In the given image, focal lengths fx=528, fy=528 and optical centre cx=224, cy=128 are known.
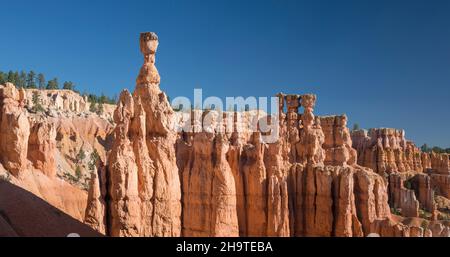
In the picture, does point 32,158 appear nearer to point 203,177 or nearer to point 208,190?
point 203,177

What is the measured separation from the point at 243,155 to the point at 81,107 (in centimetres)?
7565

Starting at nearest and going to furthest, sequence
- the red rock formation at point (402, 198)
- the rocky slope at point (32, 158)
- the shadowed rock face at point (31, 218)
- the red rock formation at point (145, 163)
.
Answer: the shadowed rock face at point (31, 218), the red rock formation at point (145, 163), the rocky slope at point (32, 158), the red rock formation at point (402, 198)

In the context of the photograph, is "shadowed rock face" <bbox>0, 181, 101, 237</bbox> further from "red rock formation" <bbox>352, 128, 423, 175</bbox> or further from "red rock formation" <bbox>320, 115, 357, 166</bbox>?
"red rock formation" <bbox>352, 128, 423, 175</bbox>

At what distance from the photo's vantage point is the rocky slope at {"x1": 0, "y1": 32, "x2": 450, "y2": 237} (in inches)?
790

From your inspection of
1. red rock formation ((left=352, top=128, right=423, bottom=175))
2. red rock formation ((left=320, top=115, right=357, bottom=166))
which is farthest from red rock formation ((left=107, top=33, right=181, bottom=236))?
red rock formation ((left=352, top=128, right=423, bottom=175))

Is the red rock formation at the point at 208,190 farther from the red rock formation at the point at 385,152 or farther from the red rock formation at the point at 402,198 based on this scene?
the red rock formation at the point at 385,152

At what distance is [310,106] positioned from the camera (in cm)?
3981

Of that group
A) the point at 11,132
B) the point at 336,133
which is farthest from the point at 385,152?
the point at 11,132

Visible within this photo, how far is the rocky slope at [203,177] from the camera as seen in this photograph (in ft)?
65.9

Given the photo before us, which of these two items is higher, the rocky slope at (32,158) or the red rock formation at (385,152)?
the red rock formation at (385,152)

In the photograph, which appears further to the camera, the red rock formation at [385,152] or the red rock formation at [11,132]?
the red rock formation at [385,152]

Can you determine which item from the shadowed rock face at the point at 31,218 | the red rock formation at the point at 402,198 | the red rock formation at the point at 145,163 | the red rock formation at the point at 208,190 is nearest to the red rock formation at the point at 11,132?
the red rock formation at the point at 208,190

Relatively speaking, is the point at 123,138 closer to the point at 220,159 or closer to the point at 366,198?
the point at 220,159
